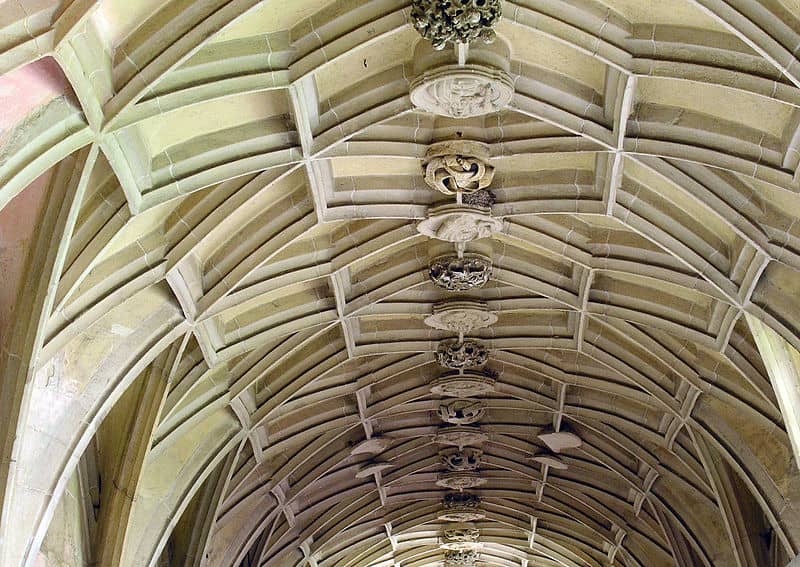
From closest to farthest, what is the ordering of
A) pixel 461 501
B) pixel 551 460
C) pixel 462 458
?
1. pixel 551 460
2. pixel 462 458
3. pixel 461 501

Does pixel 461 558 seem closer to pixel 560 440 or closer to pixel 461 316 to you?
pixel 560 440

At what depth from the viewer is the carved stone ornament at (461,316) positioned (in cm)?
1931

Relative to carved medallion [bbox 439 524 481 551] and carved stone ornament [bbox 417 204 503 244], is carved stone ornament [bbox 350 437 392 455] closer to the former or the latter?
carved medallion [bbox 439 524 481 551]

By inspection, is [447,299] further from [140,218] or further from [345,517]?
[345,517]

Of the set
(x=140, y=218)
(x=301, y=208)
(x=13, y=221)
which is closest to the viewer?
(x=13, y=221)

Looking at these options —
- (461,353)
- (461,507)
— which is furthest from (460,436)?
(461,353)

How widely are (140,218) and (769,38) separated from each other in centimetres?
712

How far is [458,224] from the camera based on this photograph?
53.4 ft

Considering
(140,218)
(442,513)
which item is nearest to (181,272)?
(140,218)

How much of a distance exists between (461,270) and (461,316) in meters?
1.77

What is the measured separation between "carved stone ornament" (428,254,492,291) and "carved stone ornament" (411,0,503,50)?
5.72 m

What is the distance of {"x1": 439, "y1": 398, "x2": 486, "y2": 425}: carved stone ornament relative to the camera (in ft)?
77.7

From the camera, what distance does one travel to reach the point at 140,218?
571 inches

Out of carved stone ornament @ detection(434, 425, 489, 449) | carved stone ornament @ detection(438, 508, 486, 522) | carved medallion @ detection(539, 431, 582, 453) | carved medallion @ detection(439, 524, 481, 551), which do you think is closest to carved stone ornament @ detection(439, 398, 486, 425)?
carved stone ornament @ detection(434, 425, 489, 449)
